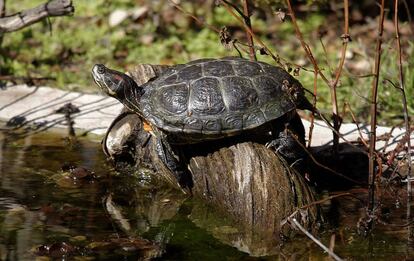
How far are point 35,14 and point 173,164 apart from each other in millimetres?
2528

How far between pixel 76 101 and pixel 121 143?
5.71 feet

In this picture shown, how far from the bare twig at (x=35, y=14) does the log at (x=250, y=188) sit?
1.99 meters

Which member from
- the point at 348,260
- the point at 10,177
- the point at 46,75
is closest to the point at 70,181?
the point at 10,177

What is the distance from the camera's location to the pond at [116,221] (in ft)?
14.4

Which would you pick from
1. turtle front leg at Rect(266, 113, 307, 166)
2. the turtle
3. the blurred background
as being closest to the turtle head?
→ the turtle

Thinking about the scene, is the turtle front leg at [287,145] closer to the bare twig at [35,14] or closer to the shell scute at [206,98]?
the shell scute at [206,98]

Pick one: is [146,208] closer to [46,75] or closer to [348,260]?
[348,260]

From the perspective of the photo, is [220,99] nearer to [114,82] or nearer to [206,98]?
[206,98]

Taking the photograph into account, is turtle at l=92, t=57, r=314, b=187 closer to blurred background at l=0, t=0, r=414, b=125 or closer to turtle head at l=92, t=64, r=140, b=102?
turtle head at l=92, t=64, r=140, b=102

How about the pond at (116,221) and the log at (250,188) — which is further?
the log at (250,188)

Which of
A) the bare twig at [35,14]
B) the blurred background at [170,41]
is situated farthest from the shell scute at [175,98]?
the blurred background at [170,41]

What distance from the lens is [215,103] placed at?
513 cm

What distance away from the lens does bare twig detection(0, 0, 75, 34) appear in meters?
6.79

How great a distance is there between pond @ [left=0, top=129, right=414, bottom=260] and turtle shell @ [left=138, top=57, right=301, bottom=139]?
585 millimetres
